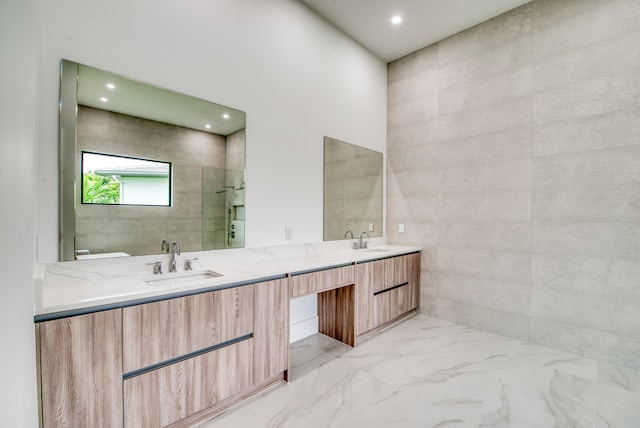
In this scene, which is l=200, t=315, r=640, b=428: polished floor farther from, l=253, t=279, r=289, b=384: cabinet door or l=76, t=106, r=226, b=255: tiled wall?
l=76, t=106, r=226, b=255: tiled wall

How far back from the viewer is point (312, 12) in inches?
117

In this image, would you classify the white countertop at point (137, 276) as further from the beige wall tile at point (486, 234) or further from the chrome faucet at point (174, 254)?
the beige wall tile at point (486, 234)

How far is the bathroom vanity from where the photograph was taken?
1.24 metres

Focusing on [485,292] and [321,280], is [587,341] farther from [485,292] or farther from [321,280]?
[321,280]

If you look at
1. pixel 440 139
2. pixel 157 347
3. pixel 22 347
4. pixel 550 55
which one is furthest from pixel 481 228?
pixel 22 347

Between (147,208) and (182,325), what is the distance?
0.86 m

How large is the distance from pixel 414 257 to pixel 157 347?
290cm

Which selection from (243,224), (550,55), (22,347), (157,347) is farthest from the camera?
(550,55)

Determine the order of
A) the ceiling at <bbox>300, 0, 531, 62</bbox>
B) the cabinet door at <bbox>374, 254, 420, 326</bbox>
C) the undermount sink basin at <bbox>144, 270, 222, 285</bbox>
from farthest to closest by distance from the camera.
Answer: the cabinet door at <bbox>374, 254, 420, 326</bbox>
the ceiling at <bbox>300, 0, 531, 62</bbox>
the undermount sink basin at <bbox>144, 270, 222, 285</bbox>

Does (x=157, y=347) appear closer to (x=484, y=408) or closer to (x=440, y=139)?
(x=484, y=408)

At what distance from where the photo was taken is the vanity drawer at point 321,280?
2.16 metres

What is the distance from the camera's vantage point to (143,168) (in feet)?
6.28

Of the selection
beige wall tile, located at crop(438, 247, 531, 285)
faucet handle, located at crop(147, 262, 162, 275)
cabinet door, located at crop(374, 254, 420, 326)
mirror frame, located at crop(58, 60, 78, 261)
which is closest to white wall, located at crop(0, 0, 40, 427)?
mirror frame, located at crop(58, 60, 78, 261)

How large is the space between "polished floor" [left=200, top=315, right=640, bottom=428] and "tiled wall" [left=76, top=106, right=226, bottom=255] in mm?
1250
